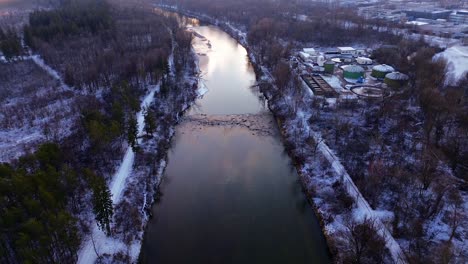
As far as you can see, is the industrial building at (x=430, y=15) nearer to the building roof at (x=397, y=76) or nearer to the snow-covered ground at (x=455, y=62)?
the snow-covered ground at (x=455, y=62)

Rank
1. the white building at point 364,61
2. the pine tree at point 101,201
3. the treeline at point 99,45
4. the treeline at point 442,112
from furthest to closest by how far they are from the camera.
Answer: the white building at point 364,61
the treeline at point 99,45
the treeline at point 442,112
the pine tree at point 101,201

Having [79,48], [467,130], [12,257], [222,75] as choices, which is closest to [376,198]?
[467,130]

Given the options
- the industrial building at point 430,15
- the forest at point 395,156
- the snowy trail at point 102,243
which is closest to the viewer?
the snowy trail at point 102,243

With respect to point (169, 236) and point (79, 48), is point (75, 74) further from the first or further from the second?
point (169, 236)

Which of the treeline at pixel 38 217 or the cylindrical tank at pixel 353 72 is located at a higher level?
the cylindrical tank at pixel 353 72

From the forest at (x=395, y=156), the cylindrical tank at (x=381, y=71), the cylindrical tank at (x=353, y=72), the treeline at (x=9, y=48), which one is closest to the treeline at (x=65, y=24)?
the treeline at (x=9, y=48)

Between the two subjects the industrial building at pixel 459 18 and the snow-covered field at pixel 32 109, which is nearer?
the snow-covered field at pixel 32 109

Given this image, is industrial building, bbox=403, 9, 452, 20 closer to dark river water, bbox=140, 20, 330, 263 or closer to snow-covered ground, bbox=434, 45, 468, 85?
snow-covered ground, bbox=434, 45, 468, 85

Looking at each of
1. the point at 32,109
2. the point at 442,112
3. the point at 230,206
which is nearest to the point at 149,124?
the point at 230,206

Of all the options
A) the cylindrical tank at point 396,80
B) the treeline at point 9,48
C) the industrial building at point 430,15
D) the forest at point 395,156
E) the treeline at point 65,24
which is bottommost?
the forest at point 395,156
